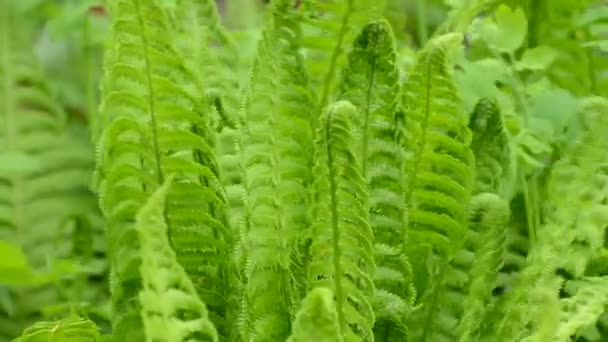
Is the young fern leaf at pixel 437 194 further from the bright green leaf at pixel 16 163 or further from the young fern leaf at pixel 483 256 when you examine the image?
the bright green leaf at pixel 16 163

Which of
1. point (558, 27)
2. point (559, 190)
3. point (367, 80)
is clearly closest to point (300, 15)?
point (367, 80)

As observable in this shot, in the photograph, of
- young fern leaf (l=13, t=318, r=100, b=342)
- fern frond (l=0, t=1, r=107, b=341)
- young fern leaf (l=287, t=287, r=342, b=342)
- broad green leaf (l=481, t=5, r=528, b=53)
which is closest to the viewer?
young fern leaf (l=287, t=287, r=342, b=342)

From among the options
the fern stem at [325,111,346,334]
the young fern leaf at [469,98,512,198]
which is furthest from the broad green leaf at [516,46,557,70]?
the fern stem at [325,111,346,334]

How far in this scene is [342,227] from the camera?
20.0 inches

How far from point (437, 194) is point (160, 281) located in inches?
8.8

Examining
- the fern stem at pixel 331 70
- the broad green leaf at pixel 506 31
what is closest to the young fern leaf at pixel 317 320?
the fern stem at pixel 331 70

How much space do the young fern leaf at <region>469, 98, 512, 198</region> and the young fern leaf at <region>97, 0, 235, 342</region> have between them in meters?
0.18

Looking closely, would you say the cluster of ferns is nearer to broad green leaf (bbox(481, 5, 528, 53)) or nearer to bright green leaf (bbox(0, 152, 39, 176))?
broad green leaf (bbox(481, 5, 528, 53))

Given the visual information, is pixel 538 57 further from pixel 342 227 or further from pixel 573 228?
pixel 342 227

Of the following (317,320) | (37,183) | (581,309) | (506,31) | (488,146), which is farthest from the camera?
(37,183)

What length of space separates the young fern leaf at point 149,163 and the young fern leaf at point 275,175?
3 centimetres

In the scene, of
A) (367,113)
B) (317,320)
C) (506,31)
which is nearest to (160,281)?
(317,320)

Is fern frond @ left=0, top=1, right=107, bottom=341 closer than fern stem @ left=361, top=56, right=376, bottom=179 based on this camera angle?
No

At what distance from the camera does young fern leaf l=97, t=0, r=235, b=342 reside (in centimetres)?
58
